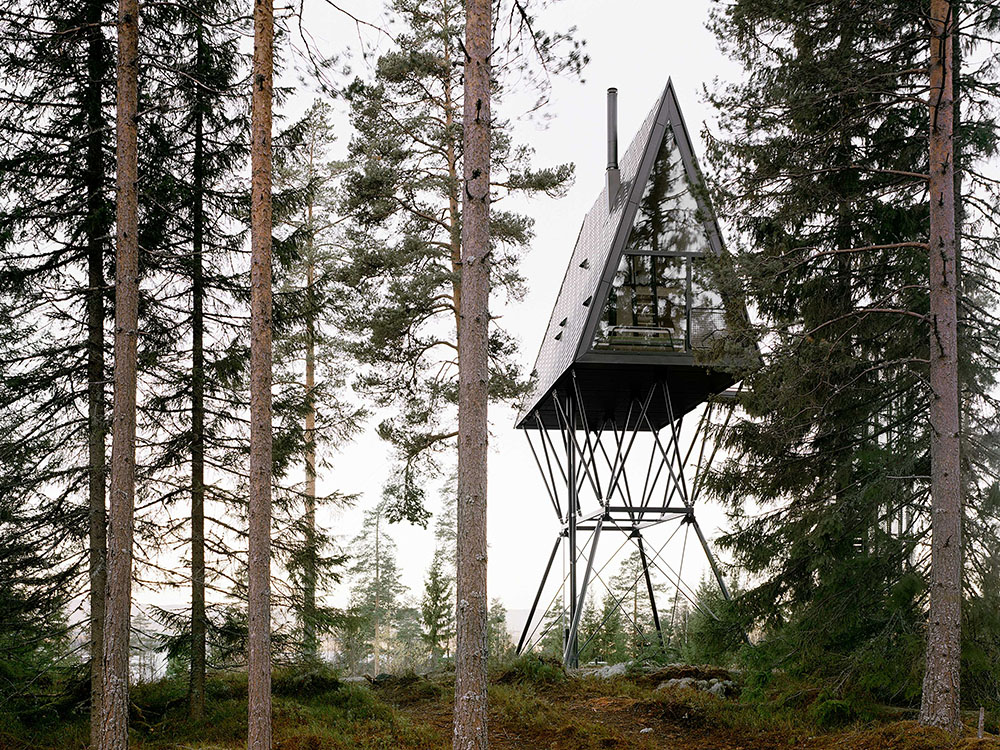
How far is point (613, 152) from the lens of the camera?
16.3m

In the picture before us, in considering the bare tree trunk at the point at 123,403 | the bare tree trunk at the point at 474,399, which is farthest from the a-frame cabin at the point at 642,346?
the bare tree trunk at the point at 123,403

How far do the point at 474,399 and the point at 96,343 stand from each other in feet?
17.8

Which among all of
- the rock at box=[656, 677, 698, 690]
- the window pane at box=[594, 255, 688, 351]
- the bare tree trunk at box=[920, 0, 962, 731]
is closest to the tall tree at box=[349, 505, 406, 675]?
the window pane at box=[594, 255, 688, 351]

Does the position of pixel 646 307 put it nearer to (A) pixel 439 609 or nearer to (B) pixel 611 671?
(B) pixel 611 671

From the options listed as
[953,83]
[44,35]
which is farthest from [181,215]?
[953,83]

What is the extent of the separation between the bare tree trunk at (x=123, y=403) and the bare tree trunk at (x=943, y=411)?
803 cm

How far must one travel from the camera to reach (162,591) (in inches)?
411

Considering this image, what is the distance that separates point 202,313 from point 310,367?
25.4 ft

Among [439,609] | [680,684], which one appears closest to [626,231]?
[680,684]

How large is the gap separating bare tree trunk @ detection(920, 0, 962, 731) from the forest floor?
1.79 feet

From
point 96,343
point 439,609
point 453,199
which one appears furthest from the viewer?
point 439,609

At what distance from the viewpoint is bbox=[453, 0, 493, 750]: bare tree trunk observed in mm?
7633

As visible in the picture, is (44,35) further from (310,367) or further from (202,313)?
(310,367)

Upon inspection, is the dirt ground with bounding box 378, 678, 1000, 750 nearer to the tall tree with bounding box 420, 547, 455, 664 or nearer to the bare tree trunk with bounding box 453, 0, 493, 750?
the bare tree trunk with bounding box 453, 0, 493, 750
